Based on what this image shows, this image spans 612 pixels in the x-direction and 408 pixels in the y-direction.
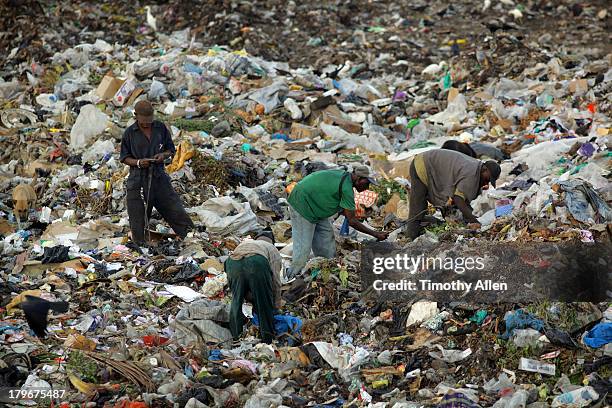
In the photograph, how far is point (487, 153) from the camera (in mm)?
11023

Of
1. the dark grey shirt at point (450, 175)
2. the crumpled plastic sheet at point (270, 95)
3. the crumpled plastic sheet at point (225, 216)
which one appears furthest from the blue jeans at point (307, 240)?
the crumpled plastic sheet at point (270, 95)

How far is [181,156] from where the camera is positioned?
10219mm

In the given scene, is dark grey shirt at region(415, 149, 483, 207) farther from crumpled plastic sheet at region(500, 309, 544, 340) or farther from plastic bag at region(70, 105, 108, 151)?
plastic bag at region(70, 105, 108, 151)

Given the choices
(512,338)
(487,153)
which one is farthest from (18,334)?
(487,153)

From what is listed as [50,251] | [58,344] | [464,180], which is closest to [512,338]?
[464,180]

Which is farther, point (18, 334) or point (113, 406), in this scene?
point (18, 334)

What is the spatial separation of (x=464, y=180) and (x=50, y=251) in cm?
380

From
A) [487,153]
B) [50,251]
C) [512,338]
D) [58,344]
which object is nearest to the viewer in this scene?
[512,338]

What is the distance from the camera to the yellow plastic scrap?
33.4 ft

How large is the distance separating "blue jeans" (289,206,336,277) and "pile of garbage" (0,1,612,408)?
17 centimetres

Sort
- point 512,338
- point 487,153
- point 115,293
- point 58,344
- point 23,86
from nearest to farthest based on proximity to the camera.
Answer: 1. point 512,338
2. point 58,344
3. point 115,293
4. point 487,153
5. point 23,86

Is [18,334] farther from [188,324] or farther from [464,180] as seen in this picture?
[464,180]

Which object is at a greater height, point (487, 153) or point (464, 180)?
point (464, 180)

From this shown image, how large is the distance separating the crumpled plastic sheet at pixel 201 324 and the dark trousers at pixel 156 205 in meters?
2.02
